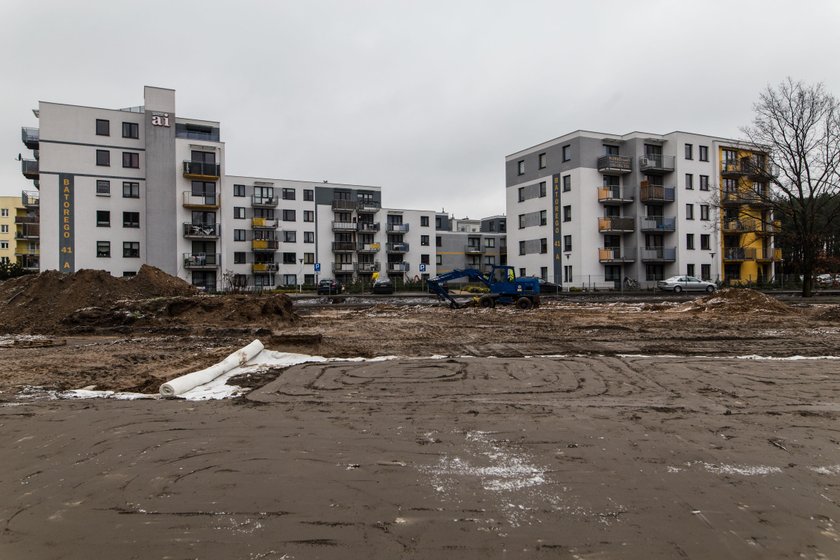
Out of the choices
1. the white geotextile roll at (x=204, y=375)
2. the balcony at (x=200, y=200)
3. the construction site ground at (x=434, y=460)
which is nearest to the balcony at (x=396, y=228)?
the balcony at (x=200, y=200)

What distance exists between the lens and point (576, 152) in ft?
174

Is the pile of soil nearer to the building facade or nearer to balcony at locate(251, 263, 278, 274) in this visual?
the building facade

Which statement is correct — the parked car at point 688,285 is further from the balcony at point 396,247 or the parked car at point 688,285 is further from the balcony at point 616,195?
the balcony at point 396,247

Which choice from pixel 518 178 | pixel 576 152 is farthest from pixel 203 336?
pixel 518 178

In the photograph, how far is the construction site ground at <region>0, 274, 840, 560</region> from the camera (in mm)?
3551

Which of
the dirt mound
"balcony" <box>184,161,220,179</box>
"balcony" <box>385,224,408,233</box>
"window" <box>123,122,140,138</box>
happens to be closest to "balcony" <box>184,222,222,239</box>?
"balcony" <box>184,161,220,179</box>

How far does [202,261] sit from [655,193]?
4408 centimetres

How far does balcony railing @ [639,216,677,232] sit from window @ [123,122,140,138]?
48.3 meters

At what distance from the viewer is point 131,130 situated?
49000 millimetres

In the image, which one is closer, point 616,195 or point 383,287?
point 383,287

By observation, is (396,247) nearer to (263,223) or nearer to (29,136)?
(263,223)

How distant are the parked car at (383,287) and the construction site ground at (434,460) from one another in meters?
40.4

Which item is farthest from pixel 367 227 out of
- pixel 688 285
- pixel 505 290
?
pixel 505 290

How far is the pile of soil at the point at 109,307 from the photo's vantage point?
19.0 meters
